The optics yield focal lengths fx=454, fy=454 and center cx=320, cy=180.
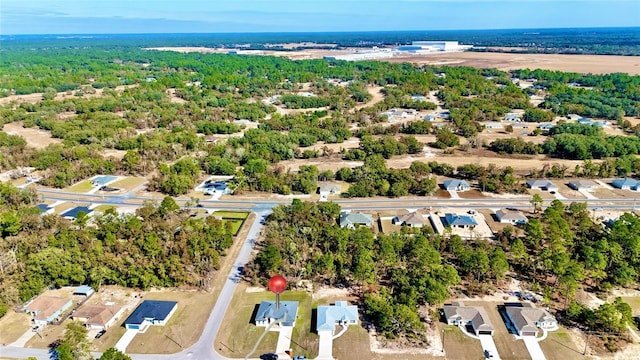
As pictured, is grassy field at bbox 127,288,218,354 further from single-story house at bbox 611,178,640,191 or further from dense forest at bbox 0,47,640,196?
single-story house at bbox 611,178,640,191

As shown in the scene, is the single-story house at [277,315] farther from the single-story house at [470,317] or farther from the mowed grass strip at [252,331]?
the single-story house at [470,317]

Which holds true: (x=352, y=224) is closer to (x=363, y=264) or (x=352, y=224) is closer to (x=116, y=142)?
(x=363, y=264)

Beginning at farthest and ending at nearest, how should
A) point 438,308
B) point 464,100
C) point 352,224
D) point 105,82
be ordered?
point 105,82 → point 464,100 → point 352,224 → point 438,308

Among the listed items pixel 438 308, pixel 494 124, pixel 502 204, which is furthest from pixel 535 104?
pixel 438 308

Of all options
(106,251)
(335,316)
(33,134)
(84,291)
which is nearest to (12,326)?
(84,291)

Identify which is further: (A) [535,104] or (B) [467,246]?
(A) [535,104]

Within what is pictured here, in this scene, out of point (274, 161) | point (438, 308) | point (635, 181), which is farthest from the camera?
point (274, 161)
